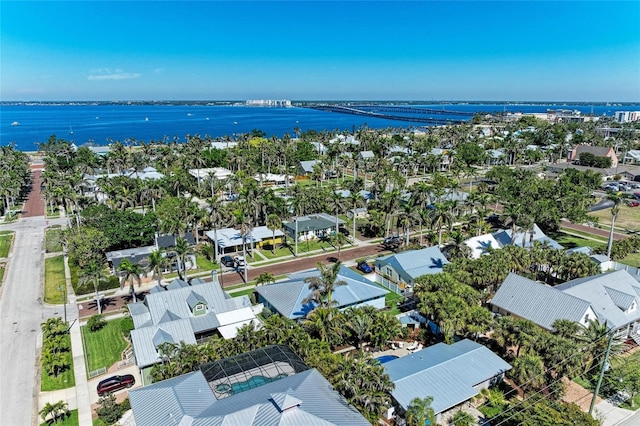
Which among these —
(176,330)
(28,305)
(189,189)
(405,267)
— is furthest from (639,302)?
(189,189)

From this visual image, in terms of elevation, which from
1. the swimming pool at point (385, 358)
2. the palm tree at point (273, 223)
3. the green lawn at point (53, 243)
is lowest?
the swimming pool at point (385, 358)

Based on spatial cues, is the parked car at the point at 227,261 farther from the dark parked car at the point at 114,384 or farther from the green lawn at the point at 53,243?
the dark parked car at the point at 114,384

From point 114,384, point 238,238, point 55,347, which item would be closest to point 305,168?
point 238,238

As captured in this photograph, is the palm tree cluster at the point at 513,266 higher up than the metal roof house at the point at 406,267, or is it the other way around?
the palm tree cluster at the point at 513,266

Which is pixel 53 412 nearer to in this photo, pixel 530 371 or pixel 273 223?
pixel 530 371

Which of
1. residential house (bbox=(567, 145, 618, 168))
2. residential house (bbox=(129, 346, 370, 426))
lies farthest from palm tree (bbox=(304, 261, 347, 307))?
residential house (bbox=(567, 145, 618, 168))

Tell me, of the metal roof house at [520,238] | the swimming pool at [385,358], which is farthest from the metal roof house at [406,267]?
the swimming pool at [385,358]
